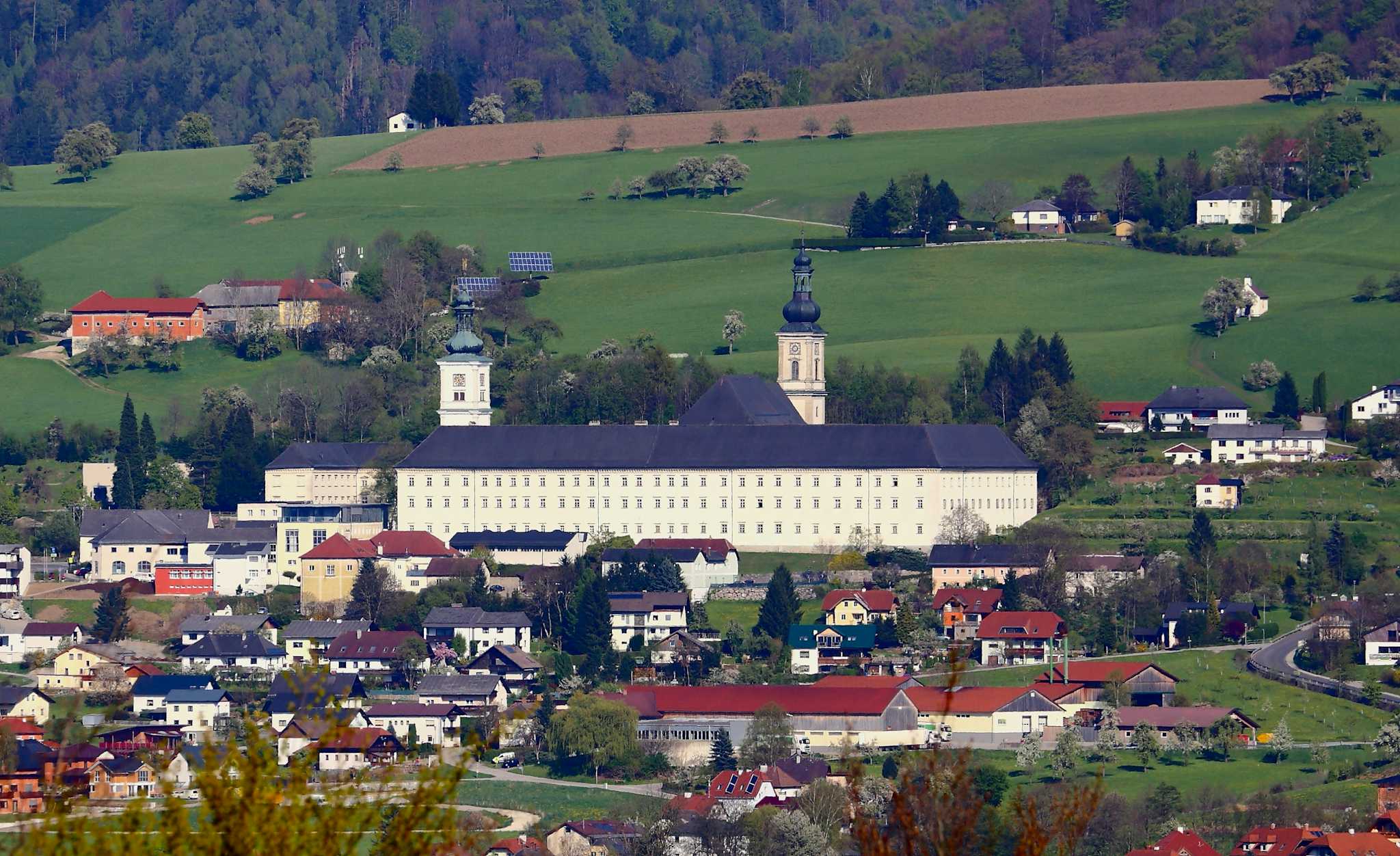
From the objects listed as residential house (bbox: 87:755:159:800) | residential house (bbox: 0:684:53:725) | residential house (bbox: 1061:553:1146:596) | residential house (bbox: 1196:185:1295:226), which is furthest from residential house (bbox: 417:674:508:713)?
residential house (bbox: 1196:185:1295:226)

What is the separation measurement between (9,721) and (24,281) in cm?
6367

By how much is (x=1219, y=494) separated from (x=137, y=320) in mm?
54817

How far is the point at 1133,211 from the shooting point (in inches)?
5610

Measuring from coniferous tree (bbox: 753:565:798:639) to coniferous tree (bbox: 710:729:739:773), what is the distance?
496 inches

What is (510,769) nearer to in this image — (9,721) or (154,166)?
(9,721)

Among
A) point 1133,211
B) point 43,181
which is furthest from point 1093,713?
point 43,181

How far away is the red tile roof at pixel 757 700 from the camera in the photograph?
76250mm

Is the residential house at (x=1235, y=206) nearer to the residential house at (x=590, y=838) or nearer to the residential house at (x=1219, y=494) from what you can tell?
the residential house at (x=1219, y=494)

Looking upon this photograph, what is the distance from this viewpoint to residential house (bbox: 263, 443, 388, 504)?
105688mm

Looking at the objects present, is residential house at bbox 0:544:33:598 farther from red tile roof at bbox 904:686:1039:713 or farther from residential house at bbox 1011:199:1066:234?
residential house at bbox 1011:199:1066:234

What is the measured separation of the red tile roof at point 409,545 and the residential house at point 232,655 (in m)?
9.73

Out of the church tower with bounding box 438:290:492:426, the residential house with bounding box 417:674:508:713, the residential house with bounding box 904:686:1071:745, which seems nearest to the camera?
the residential house with bounding box 904:686:1071:745

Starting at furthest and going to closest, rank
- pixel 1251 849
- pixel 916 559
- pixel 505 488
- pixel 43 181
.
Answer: pixel 43 181 < pixel 505 488 < pixel 916 559 < pixel 1251 849

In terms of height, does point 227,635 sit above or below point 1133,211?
below
